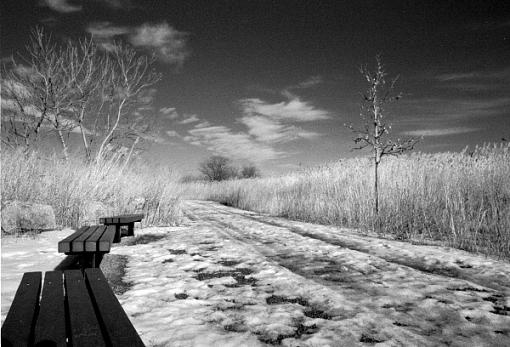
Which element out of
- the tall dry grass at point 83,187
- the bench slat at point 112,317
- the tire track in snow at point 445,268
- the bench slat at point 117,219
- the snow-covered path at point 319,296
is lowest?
the snow-covered path at point 319,296

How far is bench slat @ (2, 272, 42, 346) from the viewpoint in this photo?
45.4 inches

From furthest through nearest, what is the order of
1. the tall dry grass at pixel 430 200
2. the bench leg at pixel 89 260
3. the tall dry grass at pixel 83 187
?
the tall dry grass at pixel 83 187 → the tall dry grass at pixel 430 200 → the bench leg at pixel 89 260

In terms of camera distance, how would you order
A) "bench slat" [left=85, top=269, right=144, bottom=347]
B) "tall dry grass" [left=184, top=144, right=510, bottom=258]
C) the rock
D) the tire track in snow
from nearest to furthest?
"bench slat" [left=85, top=269, right=144, bottom=347] → the tire track in snow → "tall dry grass" [left=184, top=144, right=510, bottom=258] → the rock

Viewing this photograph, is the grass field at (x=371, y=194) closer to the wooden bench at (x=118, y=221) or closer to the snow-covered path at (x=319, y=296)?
the snow-covered path at (x=319, y=296)

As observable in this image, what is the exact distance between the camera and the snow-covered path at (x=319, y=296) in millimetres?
2006

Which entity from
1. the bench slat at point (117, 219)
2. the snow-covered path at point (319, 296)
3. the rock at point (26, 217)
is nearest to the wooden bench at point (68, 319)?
the snow-covered path at point (319, 296)

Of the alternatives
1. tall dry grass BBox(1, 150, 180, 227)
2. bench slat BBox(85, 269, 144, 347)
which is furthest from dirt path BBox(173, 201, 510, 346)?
tall dry grass BBox(1, 150, 180, 227)

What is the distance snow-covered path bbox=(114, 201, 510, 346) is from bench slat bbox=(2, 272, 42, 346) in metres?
0.71

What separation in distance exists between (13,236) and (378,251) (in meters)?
5.82

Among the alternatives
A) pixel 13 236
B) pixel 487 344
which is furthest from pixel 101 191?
pixel 487 344

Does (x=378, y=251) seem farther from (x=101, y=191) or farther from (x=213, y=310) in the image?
(x=101, y=191)

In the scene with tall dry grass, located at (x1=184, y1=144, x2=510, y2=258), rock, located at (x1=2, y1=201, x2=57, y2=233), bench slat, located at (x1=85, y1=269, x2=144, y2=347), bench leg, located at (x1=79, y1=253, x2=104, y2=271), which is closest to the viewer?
bench slat, located at (x1=85, y1=269, x2=144, y2=347)

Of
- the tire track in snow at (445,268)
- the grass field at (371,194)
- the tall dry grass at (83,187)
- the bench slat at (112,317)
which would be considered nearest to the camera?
the bench slat at (112,317)

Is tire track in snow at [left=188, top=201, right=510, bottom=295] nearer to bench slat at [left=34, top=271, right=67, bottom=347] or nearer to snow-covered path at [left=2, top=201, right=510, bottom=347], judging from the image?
snow-covered path at [left=2, top=201, right=510, bottom=347]
